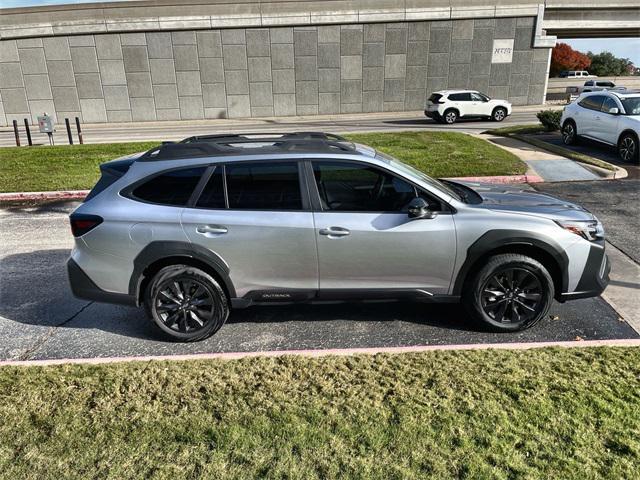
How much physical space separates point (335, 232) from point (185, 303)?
59.6 inches

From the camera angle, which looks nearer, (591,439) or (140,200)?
(591,439)

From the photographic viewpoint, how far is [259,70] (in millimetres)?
31344

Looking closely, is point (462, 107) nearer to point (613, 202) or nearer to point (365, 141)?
point (365, 141)

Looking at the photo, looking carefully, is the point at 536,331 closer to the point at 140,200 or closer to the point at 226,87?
the point at 140,200

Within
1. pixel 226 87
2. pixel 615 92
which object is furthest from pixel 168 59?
pixel 615 92

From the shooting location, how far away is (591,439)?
3145 mm

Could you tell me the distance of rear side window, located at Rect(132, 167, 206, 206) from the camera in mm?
4621

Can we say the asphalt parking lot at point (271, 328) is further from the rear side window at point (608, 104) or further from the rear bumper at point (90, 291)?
the rear side window at point (608, 104)

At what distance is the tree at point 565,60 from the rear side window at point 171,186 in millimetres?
94100

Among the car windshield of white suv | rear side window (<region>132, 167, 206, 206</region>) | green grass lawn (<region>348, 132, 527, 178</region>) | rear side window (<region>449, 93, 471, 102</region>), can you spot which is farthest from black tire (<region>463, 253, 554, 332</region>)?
rear side window (<region>449, 93, 471, 102</region>)

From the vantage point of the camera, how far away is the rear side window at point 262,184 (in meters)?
4.62

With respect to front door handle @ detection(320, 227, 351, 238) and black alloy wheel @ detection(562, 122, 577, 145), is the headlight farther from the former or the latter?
black alloy wheel @ detection(562, 122, 577, 145)

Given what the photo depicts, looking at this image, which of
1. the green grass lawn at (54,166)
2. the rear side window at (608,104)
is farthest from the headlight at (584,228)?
the rear side window at (608,104)

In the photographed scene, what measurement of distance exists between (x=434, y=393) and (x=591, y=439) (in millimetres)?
998
